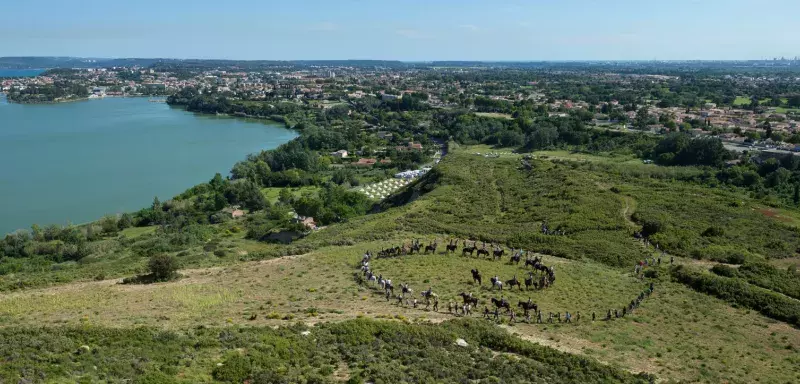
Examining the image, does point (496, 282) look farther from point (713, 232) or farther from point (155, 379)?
point (713, 232)

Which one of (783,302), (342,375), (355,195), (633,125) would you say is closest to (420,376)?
(342,375)

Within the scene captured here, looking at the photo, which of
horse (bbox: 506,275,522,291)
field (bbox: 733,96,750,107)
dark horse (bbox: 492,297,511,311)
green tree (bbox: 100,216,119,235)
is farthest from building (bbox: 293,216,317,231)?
field (bbox: 733,96,750,107)

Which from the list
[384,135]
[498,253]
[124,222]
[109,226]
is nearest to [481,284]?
[498,253]

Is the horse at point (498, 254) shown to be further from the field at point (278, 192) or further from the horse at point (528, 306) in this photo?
the field at point (278, 192)

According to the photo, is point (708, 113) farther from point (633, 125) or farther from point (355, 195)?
point (355, 195)

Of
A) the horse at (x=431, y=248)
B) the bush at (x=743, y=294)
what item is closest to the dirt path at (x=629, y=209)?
the bush at (x=743, y=294)

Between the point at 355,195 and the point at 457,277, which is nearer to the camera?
the point at 457,277
